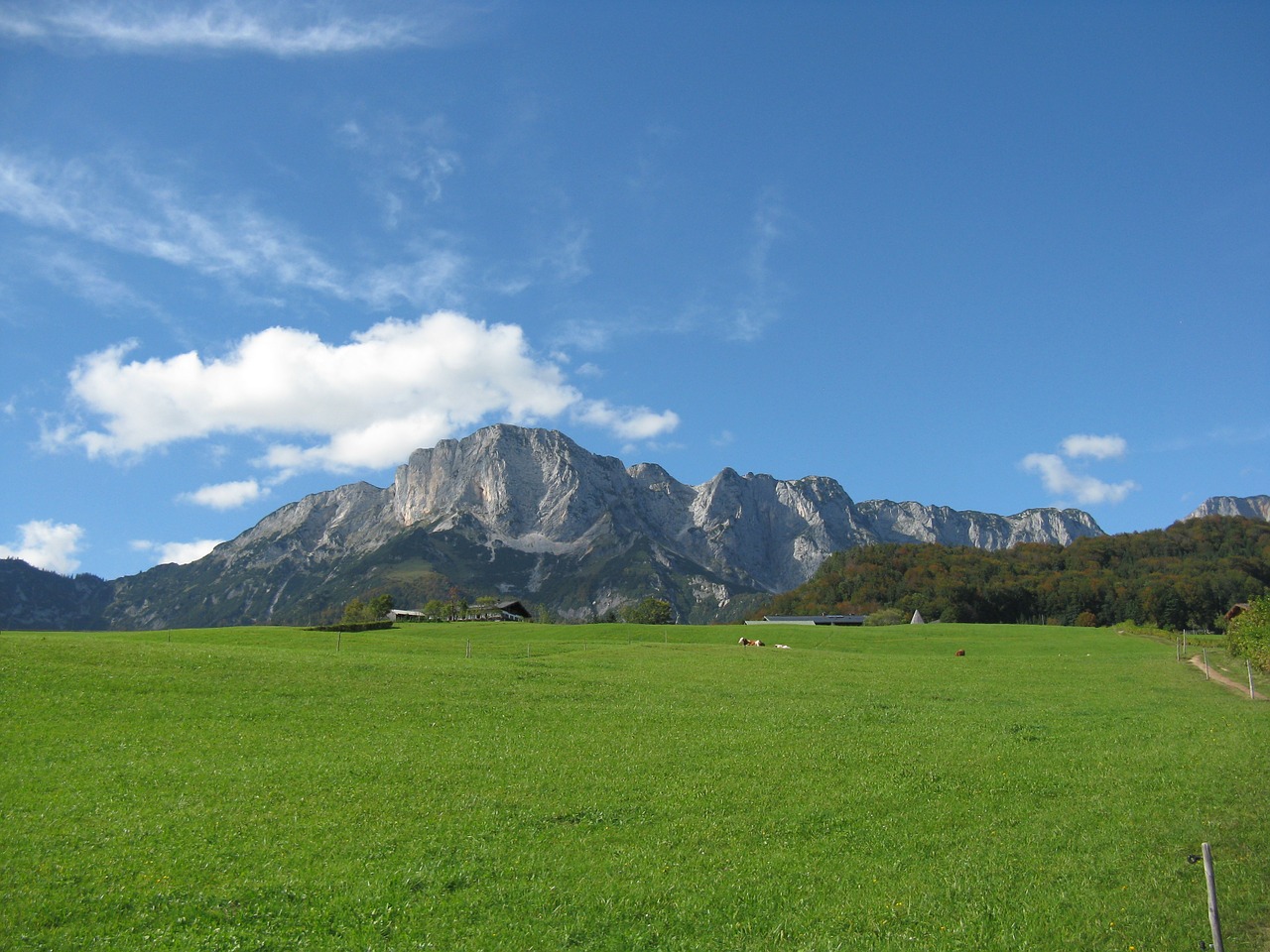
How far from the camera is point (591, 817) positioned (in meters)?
23.2

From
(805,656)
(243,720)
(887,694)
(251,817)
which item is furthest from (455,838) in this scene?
(805,656)

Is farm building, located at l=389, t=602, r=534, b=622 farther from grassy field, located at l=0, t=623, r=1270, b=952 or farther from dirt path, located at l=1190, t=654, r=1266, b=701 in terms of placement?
grassy field, located at l=0, t=623, r=1270, b=952

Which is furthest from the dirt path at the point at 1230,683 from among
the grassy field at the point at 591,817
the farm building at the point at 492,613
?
the farm building at the point at 492,613

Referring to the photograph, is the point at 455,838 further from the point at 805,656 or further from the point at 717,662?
the point at 805,656

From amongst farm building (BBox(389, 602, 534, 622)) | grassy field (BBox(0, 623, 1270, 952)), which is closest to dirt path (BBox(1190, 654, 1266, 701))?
grassy field (BBox(0, 623, 1270, 952))

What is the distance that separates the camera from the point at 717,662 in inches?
2611

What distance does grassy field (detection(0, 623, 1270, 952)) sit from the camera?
16.7 m

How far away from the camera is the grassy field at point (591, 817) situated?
1673cm

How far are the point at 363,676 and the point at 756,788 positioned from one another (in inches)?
1080

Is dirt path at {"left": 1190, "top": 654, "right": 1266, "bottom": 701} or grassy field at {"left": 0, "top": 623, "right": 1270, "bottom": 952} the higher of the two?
grassy field at {"left": 0, "top": 623, "right": 1270, "bottom": 952}

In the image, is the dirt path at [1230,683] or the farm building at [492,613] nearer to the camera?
the dirt path at [1230,683]

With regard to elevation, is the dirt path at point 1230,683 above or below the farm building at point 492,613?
below

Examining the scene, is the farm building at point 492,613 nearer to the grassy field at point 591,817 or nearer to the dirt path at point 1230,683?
the dirt path at point 1230,683

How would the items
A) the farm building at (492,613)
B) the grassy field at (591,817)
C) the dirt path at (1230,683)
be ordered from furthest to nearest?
the farm building at (492,613) < the dirt path at (1230,683) < the grassy field at (591,817)
